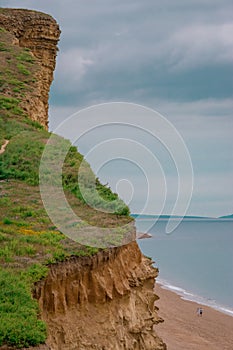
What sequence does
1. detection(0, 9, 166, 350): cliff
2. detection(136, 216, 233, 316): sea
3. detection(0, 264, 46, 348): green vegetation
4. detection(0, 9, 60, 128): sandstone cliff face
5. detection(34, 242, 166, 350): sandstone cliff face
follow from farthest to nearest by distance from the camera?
detection(136, 216, 233, 316): sea → detection(0, 9, 60, 128): sandstone cliff face → detection(34, 242, 166, 350): sandstone cliff face → detection(0, 9, 166, 350): cliff → detection(0, 264, 46, 348): green vegetation

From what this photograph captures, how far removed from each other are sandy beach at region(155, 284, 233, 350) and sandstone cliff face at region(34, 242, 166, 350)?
17.7 metres

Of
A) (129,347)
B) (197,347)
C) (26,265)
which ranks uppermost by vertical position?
(26,265)

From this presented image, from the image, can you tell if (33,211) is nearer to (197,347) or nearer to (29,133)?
(29,133)

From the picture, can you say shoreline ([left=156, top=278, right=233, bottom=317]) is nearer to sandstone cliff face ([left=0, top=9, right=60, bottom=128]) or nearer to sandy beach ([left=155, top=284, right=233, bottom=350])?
sandy beach ([left=155, top=284, right=233, bottom=350])

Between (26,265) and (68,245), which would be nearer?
(26,265)

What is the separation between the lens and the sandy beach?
32.9 metres

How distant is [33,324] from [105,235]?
15.6ft

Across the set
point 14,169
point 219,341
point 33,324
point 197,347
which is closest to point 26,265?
point 33,324

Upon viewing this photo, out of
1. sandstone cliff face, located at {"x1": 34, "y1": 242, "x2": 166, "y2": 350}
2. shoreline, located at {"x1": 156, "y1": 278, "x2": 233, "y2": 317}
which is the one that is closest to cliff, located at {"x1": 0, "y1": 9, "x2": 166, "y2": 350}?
sandstone cliff face, located at {"x1": 34, "y1": 242, "x2": 166, "y2": 350}

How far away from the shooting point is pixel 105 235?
43.4ft

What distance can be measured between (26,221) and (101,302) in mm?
2994

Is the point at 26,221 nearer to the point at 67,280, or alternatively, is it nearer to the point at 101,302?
the point at 67,280

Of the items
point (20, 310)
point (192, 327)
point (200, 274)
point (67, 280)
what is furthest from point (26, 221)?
point (200, 274)

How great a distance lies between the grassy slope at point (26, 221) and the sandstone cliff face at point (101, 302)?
421mm
